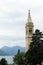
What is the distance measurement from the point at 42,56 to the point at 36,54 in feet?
4.23

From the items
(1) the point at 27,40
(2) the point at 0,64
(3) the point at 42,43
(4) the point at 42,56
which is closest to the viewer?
(4) the point at 42,56

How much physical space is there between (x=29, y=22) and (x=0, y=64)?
1000 inches

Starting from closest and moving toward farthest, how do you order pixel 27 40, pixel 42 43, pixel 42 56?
pixel 42 56 → pixel 42 43 → pixel 27 40

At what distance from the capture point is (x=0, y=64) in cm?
8931

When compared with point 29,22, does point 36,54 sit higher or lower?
lower

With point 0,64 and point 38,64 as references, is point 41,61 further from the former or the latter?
point 0,64

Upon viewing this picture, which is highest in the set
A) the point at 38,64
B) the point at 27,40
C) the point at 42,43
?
the point at 27,40

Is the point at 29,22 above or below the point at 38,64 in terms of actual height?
above

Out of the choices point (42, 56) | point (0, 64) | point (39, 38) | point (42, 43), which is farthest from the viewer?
point (0, 64)

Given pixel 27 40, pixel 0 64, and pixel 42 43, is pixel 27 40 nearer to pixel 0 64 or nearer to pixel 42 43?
pixel 0 64

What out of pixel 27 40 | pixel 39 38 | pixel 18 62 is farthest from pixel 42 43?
pixel 27 40

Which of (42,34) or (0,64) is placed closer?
(42,34)

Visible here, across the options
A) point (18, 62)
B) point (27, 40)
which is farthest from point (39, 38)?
point (27, 40)

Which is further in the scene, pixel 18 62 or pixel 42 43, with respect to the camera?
pixel 18 62
